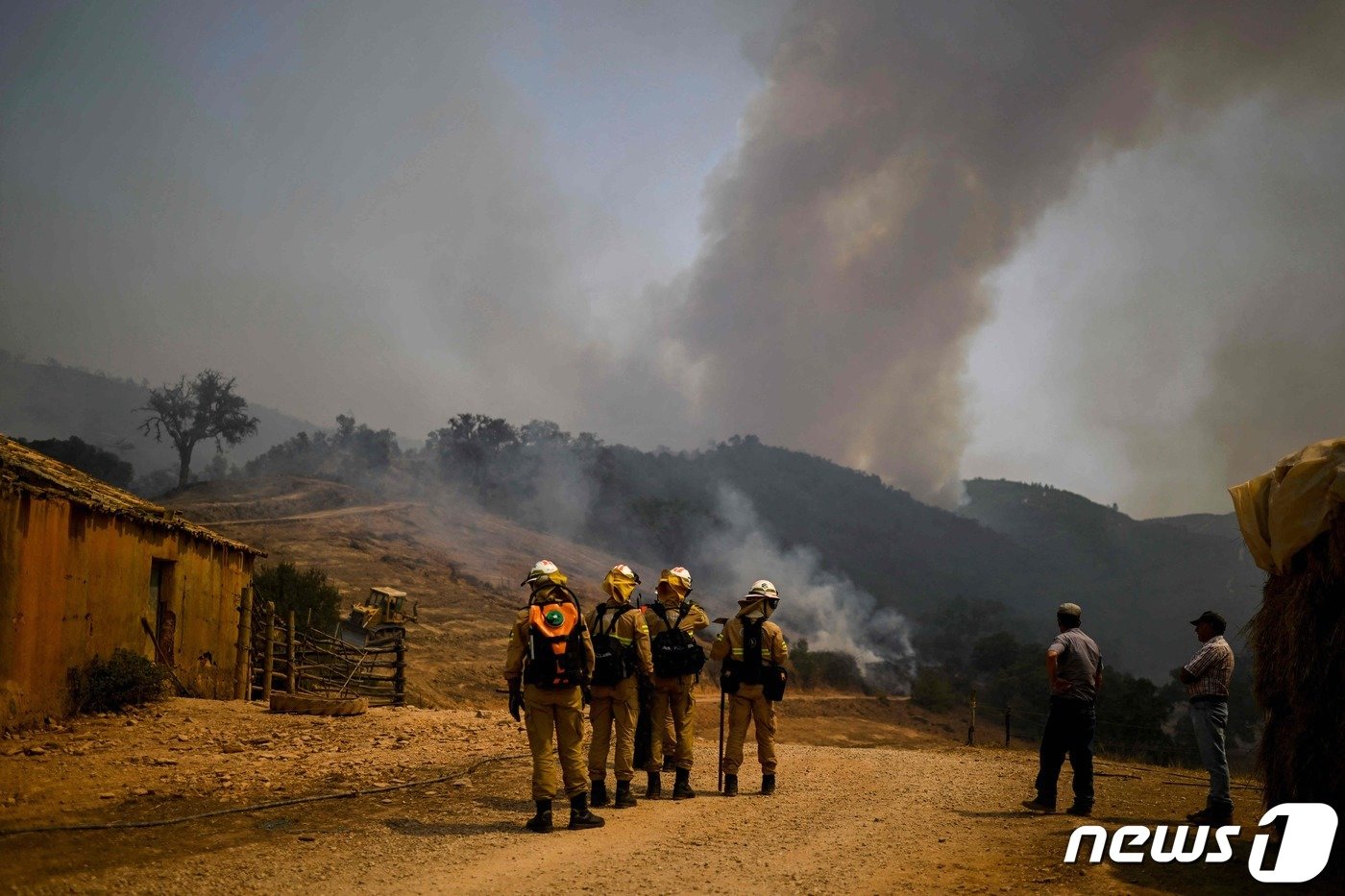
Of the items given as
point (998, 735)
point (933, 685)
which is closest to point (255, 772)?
point (998, 735)

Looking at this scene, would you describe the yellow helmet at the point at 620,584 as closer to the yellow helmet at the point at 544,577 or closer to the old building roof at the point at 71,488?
the yellow helmet at the point at 544,577

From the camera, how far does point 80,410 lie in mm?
174000

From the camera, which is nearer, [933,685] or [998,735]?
[998,735]

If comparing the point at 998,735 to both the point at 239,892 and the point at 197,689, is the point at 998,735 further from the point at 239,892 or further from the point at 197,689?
the point at 239,892

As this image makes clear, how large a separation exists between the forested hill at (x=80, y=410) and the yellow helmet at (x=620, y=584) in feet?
480

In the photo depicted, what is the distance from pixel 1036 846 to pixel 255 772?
8.52 metres

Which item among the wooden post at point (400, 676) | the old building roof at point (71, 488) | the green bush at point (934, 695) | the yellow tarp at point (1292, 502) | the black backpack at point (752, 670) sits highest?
the old building roof at point (71, 488)

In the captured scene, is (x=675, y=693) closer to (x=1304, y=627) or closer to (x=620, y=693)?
(x=620, y=693)

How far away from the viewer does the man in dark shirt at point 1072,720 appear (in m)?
9.88

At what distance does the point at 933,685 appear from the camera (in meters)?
52.3

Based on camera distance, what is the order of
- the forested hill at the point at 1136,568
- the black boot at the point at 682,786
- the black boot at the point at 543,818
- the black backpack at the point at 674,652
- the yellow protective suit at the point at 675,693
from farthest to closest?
the forested hill at the point at 1136,568, the black backpack at the point at 674,652, the yellow protective suit at the point at 675,693, the black boot at the point at 682,786, the black boot at the point at 543,818

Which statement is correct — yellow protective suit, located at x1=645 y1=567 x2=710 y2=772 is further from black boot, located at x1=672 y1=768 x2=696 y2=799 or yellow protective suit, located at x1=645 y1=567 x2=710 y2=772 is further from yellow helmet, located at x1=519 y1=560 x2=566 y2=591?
yellow helmet, located at x1=519 y1=560 x2=566 y2=591

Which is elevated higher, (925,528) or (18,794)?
→ (925,528)

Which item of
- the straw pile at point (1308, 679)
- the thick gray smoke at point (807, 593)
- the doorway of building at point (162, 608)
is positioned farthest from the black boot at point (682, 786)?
the thick gray smoke at point (807, 593)
